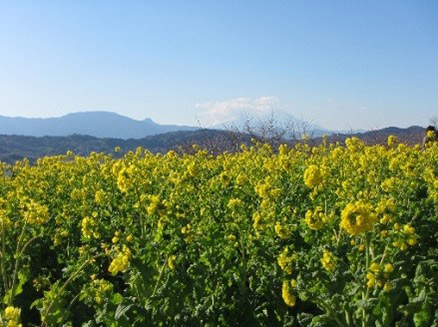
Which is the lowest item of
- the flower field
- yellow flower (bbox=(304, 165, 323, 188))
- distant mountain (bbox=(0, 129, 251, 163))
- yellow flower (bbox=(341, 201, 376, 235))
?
distant mountain (bbox=(0, 129, 251, 163))

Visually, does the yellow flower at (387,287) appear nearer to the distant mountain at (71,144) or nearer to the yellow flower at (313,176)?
the yellow flower at (313,176)

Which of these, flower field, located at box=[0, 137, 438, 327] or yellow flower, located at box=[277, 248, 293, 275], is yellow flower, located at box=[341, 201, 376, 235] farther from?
yellow flower, located at box=[277, 248, 293, 275]

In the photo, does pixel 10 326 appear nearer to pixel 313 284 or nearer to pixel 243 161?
pixel 313 284

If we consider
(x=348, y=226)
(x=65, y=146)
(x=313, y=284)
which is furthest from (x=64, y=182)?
(x=65, y=146)

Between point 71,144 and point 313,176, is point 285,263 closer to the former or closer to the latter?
point 313,176

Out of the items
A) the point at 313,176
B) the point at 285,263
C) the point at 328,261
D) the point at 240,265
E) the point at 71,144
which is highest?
the point at 313,176

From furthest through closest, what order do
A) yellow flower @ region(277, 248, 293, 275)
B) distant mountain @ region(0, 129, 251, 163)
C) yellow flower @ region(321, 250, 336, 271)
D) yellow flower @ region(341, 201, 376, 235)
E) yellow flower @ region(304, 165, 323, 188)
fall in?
distant mountain @ region(0, 129, 251, 163)
yellow flower @ region(304, 165, 323, 188)
yellow flower @ region(277, 248, 293, 275)
yellow flower @ region(321, 250, 336, 271)
yellow flower @ region(341, 201, 376, 235)

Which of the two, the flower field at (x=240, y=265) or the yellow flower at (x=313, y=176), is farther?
the yellow flower at (x=313, y=176)

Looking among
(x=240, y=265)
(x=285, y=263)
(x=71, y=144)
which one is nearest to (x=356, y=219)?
(x=285, y=263)

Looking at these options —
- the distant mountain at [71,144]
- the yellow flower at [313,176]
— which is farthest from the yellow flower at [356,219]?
the distant mountain at [71,144]

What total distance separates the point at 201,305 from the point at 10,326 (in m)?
1.67

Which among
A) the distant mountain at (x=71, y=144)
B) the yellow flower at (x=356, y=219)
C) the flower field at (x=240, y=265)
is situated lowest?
the distant mountain at (x=71, y=144)

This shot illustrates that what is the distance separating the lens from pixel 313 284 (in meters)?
4.18

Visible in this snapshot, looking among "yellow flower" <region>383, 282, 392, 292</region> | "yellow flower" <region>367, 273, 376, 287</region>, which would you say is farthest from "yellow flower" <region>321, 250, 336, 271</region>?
"yellow flower" <region>383, 282, 392, 292</region>
